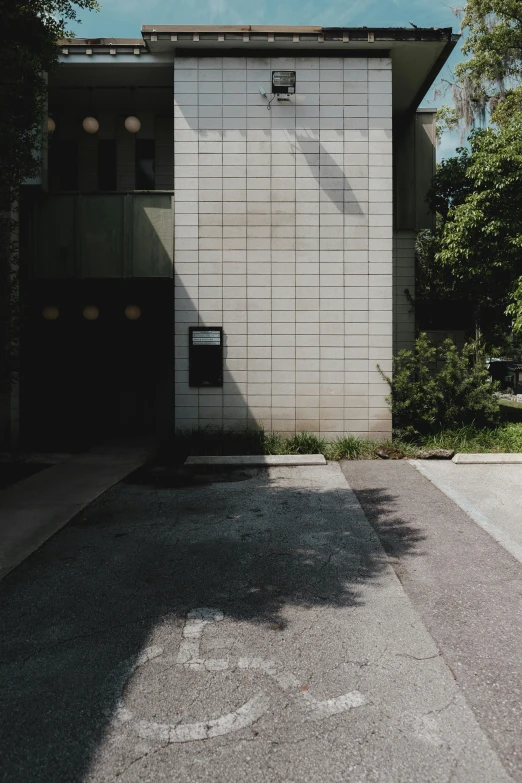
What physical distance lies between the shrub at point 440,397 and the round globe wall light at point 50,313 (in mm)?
8637

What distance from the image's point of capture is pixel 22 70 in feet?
19.4

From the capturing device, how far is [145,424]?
13.9 metres

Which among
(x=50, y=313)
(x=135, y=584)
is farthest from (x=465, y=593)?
(x=50, y=313)

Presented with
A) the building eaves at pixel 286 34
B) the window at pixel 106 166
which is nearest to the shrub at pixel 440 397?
the building eaves at pixel 286 34

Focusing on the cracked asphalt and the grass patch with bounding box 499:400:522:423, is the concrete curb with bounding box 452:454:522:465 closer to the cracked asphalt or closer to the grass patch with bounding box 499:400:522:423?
the grass patch with bounding box 499:400:522:423

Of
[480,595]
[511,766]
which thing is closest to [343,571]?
[480,595]

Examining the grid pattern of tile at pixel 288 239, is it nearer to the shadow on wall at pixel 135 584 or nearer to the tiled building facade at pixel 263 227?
the tiled building facade at pixel 263 227

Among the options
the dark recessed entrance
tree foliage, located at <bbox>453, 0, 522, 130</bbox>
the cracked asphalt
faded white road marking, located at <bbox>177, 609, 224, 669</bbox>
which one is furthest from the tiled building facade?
tree foliage, located at <bbox>453, 0, 522, 130</bbox>

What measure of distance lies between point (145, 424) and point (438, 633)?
11.5 m

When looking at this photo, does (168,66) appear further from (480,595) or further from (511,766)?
(511,766)

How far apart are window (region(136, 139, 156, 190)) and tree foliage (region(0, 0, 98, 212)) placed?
5.13 metres

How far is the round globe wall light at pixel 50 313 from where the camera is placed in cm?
1284

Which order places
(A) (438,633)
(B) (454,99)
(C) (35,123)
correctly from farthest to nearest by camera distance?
1. (B) (454,99)
2. (C) (35,123)
3. (A) (438,633)

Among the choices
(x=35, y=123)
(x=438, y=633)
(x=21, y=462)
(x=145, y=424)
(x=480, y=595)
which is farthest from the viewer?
(x=145, y=424)
